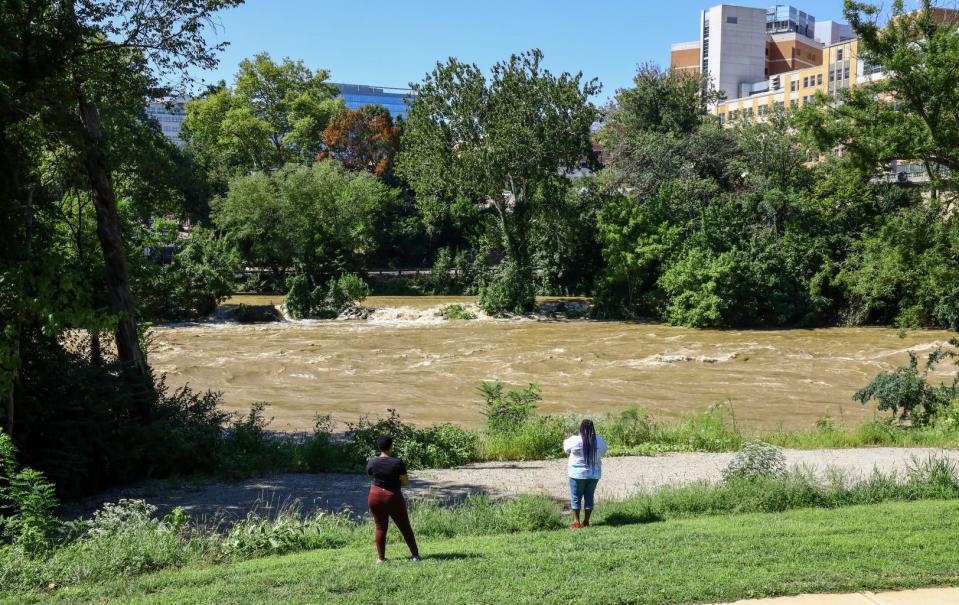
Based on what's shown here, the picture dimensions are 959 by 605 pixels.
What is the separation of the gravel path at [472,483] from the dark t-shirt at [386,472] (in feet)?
10.0

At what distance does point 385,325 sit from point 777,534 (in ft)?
115

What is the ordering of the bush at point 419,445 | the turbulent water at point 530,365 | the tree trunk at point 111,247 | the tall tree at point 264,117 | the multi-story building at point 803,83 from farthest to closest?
the multi-story building at point 803,83 < the tall tree at point 264,117 < the turbulent water at point 530,365 < the bush at point 419,445 < the tree trunk at point 111,247

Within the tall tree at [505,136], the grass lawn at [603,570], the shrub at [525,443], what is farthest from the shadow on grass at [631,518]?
the tall tree at [505,136]

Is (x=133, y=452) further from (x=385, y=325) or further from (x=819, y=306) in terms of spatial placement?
(x=819, y=306)

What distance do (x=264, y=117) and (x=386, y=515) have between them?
70.8m

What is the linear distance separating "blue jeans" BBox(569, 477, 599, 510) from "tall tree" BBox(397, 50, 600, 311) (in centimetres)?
3344

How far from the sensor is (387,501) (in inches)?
313

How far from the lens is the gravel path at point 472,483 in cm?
1127

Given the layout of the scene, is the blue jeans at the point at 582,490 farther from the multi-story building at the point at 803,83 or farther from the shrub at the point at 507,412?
the multi-story building at the point at 803,83

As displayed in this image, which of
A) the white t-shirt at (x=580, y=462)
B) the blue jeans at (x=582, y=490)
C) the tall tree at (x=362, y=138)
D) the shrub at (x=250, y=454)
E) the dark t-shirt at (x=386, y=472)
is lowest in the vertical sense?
the shrub at (x=250, y=454)

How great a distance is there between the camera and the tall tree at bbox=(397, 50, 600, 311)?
41.3 metres

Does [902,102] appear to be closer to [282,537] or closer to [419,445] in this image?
[419,445]

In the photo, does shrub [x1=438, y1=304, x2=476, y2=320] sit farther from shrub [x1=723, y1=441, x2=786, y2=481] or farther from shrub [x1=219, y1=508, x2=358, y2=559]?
shrub [x1=219, y1=508, x2=358, y2=559]

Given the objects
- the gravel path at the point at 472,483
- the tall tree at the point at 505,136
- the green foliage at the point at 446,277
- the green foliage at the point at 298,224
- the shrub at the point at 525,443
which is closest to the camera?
the gravel path at the point at 472,483
